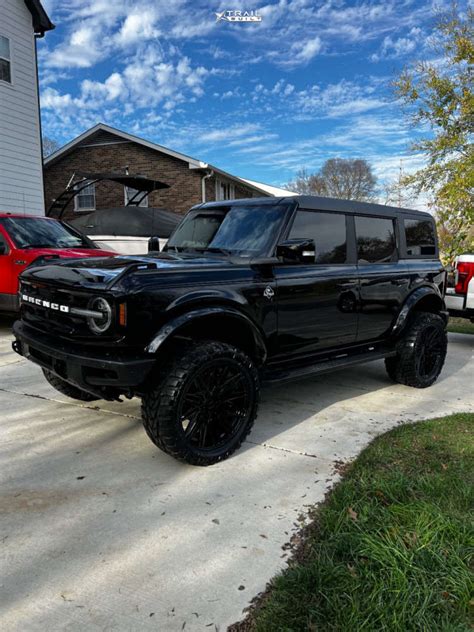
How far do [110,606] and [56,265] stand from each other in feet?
7.15

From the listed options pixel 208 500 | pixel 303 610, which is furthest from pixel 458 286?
pixel 303 610

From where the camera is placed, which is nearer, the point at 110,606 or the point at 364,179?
the point at 110,606

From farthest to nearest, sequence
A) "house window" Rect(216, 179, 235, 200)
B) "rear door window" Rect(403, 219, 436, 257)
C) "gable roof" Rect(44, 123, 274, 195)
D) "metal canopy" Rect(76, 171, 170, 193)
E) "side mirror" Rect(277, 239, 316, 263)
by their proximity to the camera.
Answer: "house window" Rect(216, 179, 235, 200) < "gable roof" Rect(44, 123, 274, 195) < "metal canopy" Rect(76, 171, 170, 193) < "rear door window" Rect(403, 219, 436, 257) < "side mirror" Rect(277, 239, 316, 263)

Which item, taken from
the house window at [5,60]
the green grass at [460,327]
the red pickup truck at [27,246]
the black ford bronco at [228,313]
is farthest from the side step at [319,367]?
the house window at [5,60]

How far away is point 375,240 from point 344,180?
41.4m

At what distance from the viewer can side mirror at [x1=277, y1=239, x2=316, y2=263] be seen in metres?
3.37

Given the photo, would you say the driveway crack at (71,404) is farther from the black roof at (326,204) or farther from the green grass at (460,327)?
the green grass at (460,327)

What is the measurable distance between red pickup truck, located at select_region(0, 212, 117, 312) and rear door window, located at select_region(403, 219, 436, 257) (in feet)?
12.1

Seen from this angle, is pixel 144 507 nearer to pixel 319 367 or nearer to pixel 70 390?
pixel 70 390

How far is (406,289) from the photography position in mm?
4711

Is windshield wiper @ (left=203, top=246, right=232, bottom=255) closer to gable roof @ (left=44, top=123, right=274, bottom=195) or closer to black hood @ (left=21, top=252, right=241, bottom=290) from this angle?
black hood @ (left=21, top=252, right=241, bottom=290)

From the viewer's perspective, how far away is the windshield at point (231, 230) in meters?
3.70

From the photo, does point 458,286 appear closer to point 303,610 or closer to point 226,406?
point 226,406

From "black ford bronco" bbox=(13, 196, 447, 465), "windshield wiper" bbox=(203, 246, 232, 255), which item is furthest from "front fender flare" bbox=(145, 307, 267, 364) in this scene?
"windshield wiper" bbox=(203, 246, 232, 255)
